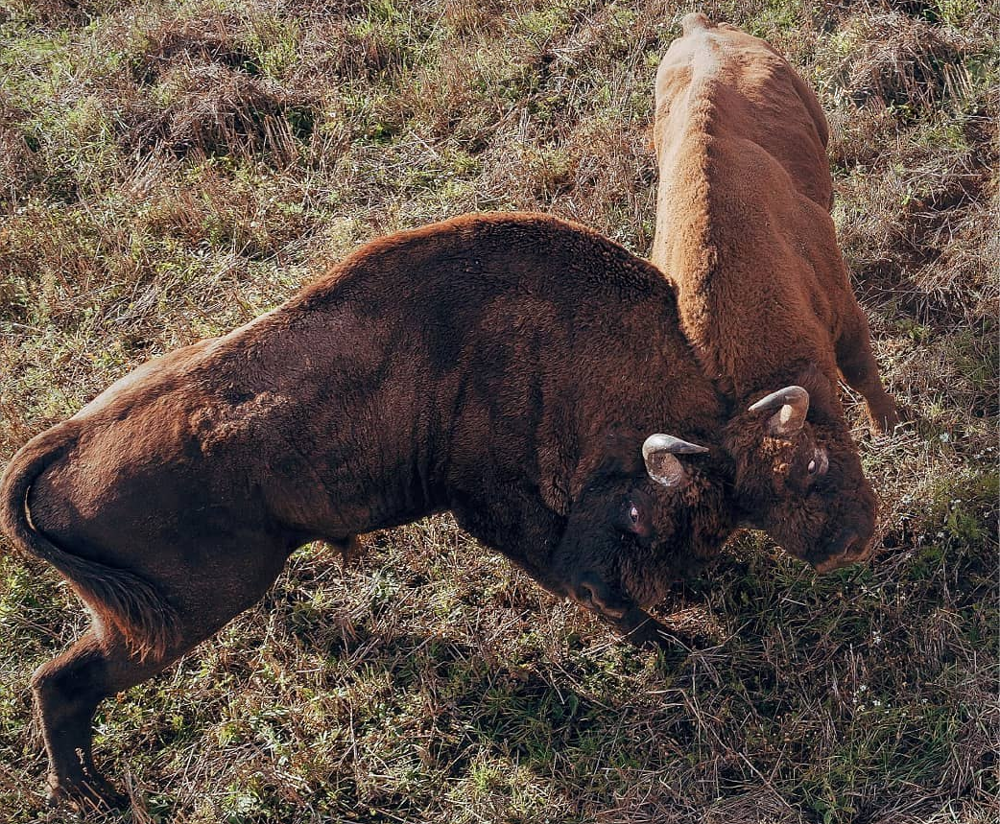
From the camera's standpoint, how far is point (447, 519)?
5750 mm

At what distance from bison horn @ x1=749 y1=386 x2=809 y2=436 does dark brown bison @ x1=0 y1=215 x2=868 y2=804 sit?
16 centimetres

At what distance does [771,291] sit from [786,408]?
2.37 feet

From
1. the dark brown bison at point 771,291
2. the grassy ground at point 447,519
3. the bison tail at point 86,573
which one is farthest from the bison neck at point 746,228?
the bison tail at point 86,573

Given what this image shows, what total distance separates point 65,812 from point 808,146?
17.8 ft

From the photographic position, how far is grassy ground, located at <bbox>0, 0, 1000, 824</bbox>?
15.3ft

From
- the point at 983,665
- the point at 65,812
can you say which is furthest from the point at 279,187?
the point at 983,665

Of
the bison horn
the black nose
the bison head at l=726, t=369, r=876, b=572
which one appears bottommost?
the black nose

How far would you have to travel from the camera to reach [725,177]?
4.93m

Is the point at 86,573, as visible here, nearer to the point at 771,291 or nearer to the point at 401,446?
the point at 401,446

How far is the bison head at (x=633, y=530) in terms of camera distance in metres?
4.50

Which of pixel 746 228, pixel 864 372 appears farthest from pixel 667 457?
pixel 864 372

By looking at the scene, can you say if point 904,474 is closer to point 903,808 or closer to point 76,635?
point 903,808

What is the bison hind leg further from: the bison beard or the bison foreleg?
the bison foreleg

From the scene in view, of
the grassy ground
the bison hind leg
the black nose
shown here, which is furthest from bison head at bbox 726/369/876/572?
the bison hind leg
